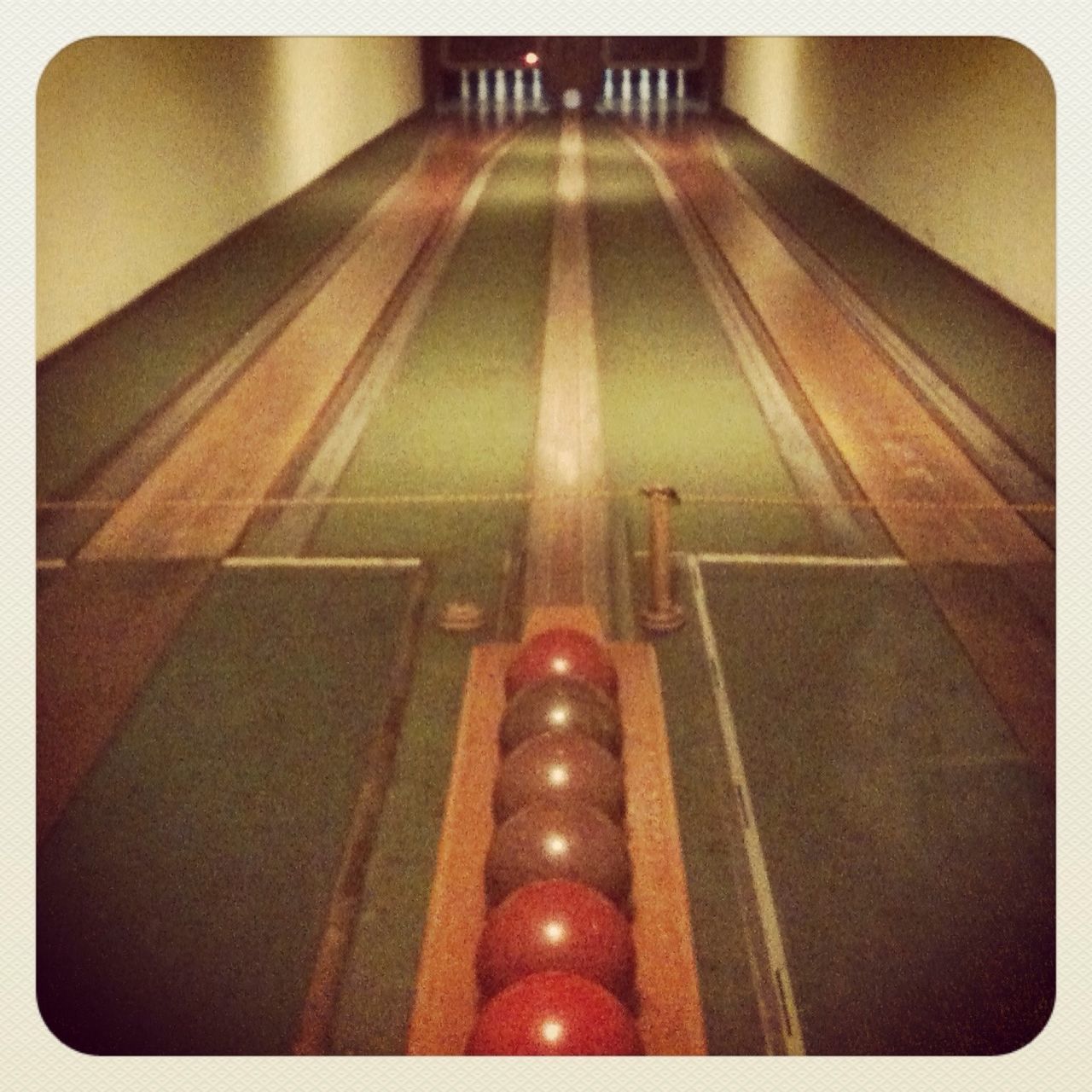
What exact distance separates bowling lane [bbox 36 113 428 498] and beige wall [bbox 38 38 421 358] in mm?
107

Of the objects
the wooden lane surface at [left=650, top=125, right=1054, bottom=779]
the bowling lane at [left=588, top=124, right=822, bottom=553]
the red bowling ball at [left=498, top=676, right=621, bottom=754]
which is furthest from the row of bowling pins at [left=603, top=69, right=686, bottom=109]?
the red bowling ball at [left=498, top=676, right=621, bottom=754]

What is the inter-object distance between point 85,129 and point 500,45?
12.7m

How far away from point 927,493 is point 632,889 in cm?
230

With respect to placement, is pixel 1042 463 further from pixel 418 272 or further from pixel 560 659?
pixel 418 272

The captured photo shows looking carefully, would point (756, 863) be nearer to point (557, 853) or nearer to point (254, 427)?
point (557, 853)

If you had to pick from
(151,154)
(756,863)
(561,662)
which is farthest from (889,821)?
(151,154)

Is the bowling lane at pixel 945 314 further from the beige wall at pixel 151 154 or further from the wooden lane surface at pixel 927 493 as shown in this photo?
the beige wall at pixel 151 154

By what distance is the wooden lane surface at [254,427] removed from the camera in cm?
358

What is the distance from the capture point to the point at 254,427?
448 centimetres

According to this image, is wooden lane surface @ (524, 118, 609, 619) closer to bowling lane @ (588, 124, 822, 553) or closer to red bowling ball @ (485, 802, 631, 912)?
bowling lane @ (588, 124, 822, 553)

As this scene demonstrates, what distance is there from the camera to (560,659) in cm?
229

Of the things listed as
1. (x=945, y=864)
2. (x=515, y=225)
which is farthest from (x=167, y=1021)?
(x=515, y=225)

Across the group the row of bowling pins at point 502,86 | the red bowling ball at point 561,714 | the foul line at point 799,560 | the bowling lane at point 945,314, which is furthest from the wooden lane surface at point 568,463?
the row of bowling pins at point 502,86
